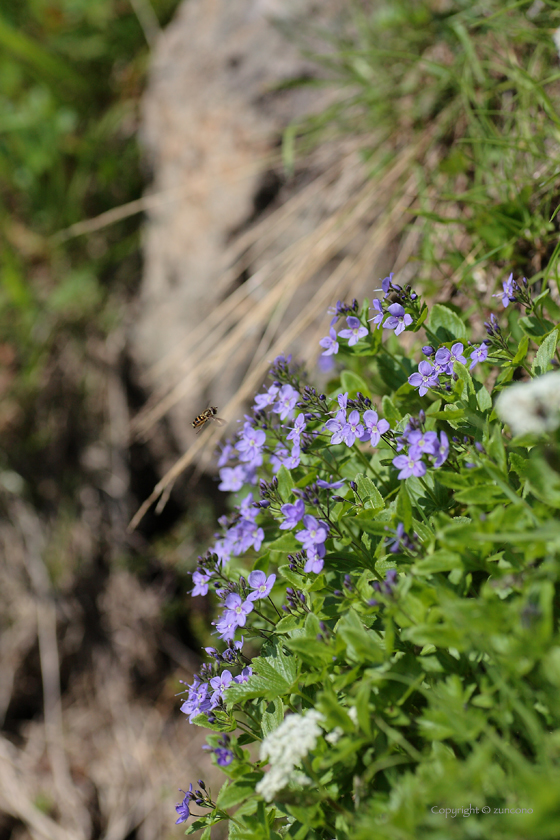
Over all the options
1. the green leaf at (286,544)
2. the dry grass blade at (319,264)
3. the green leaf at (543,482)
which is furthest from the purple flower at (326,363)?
the green leaf at (543,482)

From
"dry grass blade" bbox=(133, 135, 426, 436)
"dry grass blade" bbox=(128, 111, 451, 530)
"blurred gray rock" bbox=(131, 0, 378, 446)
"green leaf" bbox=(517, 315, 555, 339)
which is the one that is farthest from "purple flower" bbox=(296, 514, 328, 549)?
"blurred gray rock" bbox=(131, 0, 378, 446)

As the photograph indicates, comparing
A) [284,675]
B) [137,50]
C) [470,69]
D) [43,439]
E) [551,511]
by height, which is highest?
[137,50]

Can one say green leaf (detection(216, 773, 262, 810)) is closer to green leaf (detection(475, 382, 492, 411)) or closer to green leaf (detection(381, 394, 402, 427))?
green leaf (detection(381, 394, 402, 427))

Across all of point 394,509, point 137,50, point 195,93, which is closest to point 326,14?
point 195,93

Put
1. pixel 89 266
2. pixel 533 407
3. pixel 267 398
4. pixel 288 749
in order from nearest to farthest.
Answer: pixel 533 407
pixel 288 749
pixel 267 398
pixel 89 266

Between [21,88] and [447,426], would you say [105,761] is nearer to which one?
[447,426]

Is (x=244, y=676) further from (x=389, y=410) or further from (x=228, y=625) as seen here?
(x=389, y=410)

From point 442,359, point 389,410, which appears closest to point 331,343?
point 389,410
